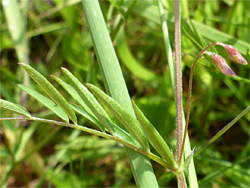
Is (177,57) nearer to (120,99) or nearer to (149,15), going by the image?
(120,99)

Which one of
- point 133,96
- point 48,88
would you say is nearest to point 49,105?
point 48,88

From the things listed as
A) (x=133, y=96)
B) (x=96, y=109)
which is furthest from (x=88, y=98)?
(x=133, y=96)

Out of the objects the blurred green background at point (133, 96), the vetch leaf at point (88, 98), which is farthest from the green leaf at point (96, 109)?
the blurred green background at point (133, 96)

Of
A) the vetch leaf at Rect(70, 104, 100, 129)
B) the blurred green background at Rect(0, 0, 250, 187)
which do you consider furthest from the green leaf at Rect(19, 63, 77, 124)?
the blurred green background at Rect(0, 0, 250, 187)

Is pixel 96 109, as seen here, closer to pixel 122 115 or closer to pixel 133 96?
pixel 122 115

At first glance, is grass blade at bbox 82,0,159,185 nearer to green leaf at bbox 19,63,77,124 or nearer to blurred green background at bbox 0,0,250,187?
green leaf at bbox 19,63,77,124

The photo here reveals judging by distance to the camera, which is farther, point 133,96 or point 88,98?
point 133,96
